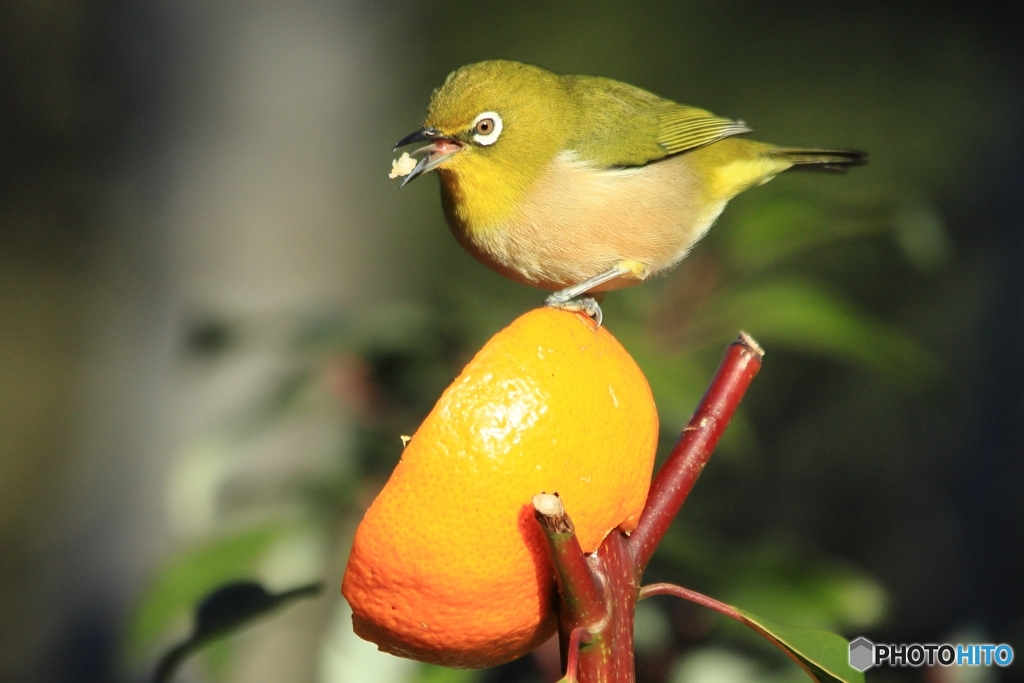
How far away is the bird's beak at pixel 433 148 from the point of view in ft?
7.13

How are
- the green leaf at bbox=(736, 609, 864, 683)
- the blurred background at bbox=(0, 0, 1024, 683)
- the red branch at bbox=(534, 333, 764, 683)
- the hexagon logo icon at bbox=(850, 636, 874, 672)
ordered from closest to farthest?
the red branch at bbox=(534, 333, 764, 683)
the green leaf at bbox=(736, 609, 864, 683)
the hexagon logo icon at bbox=(850, 636, 874, 672)
the blurred background at bbox=(0, 0, 1024, 683)

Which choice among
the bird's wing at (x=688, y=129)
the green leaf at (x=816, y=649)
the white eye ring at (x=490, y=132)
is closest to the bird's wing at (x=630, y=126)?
the bird's wing at (x=688, y=129)

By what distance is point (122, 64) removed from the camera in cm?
603

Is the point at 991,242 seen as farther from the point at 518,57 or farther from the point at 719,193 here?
the point at 518,57

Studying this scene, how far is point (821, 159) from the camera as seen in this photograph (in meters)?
2.86

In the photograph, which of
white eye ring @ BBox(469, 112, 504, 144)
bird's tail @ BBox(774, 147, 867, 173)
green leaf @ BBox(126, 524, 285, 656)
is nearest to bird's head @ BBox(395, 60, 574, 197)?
white eye ring @ BBox(469, 112, 504, 144)

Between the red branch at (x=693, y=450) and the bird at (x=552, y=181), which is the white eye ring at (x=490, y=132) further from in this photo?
the red branch at (x=693, y=450)

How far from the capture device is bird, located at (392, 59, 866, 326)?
2188 mm

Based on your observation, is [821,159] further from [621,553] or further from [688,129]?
[621,553]

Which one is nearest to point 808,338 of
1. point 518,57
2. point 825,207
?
point 825,207

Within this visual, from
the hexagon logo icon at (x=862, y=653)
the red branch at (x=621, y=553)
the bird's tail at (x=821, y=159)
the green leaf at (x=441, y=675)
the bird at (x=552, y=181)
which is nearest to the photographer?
the red branch at (x=621, y=553)

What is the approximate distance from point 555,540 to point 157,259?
→ 468 centimetres

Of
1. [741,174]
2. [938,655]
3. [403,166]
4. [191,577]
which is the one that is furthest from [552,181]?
[938,655]

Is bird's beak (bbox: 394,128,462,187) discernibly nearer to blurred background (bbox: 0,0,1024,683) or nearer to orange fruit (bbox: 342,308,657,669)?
blurred background (bbox: 0,0,1024,683)
